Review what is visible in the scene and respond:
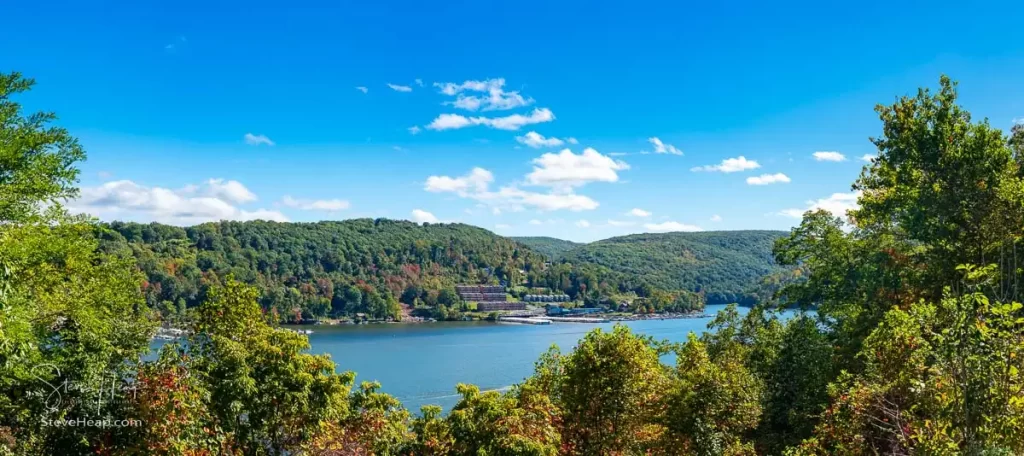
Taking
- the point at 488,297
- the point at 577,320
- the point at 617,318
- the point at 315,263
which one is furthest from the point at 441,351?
the point at 315,263

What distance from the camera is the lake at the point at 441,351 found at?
5156 cm

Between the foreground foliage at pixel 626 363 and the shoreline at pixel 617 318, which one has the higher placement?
the foreground foliage at pixel 626 363

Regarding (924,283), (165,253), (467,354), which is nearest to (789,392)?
(924,283)

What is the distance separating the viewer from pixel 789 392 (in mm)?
19031

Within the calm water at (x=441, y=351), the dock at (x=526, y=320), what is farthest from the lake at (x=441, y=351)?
the dock at (x=526, y=320)

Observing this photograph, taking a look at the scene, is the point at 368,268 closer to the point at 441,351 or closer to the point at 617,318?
the point at 617,318

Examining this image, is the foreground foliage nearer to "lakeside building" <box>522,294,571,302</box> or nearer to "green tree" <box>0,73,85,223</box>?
"green tree" <box>0,73,85,223</box>

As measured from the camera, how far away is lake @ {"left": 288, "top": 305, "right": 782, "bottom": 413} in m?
51.6

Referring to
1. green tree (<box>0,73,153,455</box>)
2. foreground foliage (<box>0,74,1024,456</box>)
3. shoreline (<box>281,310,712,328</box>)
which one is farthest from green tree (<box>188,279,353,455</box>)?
shoreline (<box>281,310,712,328</box>)

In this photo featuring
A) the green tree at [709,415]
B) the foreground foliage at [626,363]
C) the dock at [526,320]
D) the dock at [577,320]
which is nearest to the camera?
the foreground foliage at [626,363]

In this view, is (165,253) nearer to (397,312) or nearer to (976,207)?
(397,312)

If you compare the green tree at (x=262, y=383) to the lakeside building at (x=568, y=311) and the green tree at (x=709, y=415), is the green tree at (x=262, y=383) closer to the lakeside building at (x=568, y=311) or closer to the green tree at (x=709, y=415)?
the green tree at (x=709, y=415)

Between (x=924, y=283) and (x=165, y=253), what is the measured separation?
12393cm

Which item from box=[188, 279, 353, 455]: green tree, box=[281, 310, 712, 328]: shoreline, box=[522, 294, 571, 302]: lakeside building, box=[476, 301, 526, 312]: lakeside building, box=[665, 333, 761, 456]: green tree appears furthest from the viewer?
box=[522, 294, 571, 302]: lakeside building
